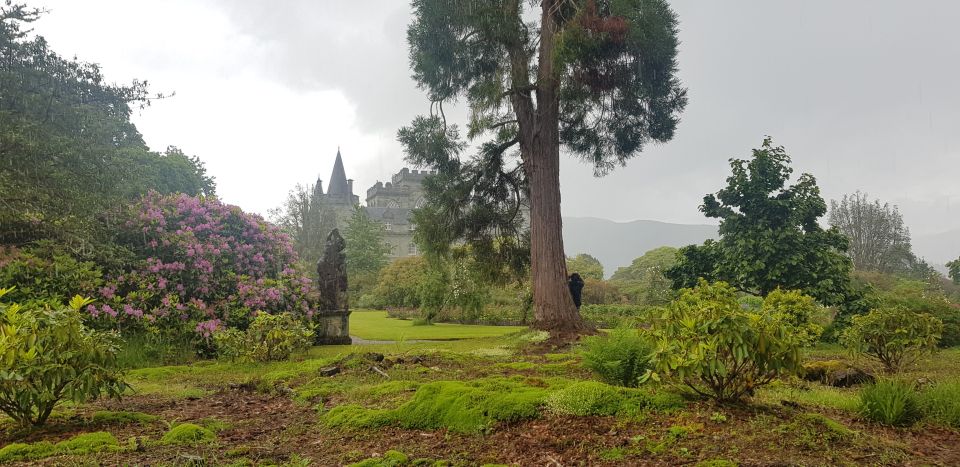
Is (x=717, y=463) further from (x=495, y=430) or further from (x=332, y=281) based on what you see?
(x=332, y=281)

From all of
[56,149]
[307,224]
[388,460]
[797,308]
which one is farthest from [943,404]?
[307,224]

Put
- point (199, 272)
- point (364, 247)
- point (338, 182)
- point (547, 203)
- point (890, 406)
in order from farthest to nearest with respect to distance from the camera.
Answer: point (338, 182), point (364, 247), point (547, 203), point (199, 272), point (890, 406)

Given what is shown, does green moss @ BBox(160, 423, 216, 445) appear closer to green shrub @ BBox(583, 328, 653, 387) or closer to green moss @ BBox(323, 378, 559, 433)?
green moss @ BBox(323, 378, 559, 433)

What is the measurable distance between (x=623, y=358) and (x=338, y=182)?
7151 cm

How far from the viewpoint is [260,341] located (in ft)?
29.2

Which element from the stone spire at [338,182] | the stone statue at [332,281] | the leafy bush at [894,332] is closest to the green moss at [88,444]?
the leafy bush at [894,332]

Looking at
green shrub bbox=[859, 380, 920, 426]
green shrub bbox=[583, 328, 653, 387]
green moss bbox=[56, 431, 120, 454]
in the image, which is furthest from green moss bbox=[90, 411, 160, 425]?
green shrub bbox=[859, 380, 920, 426]

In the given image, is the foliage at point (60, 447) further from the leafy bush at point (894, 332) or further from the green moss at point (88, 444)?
the leafy bush at point (894, 332)

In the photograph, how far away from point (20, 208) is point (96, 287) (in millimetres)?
2125

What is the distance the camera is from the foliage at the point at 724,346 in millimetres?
3529

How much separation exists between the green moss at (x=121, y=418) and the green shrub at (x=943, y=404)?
5875 millimetres

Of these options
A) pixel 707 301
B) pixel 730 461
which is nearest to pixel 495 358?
pixel 707 301

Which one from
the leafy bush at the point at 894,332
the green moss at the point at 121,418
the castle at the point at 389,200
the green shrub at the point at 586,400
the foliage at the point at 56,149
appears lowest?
the green moss at the point at 121,418

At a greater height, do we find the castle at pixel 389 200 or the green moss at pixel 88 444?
the castle at pixel 389 200
